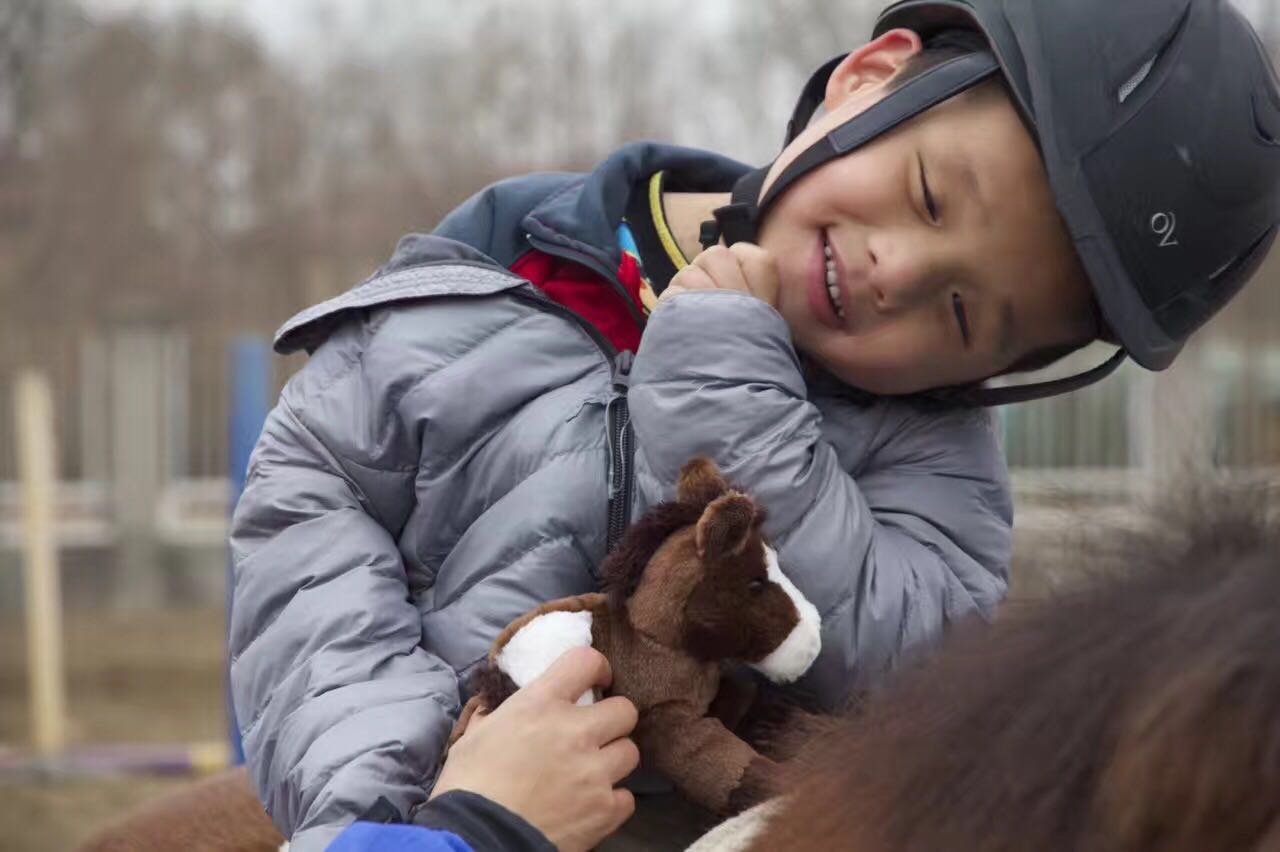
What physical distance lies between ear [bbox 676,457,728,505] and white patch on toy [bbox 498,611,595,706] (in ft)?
0.46

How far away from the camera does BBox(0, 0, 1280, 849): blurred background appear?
708 centimetres

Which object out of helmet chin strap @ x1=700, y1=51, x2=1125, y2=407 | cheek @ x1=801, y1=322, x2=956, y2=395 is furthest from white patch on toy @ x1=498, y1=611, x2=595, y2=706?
helmet chin strap @ x1=700, y1=51, x2=1125, y2=407

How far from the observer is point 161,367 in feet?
29.1

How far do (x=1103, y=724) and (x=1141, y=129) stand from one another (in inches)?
30.3

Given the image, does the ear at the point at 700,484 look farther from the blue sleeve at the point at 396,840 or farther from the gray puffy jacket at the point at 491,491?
the blue sleeve at the point at 396,840

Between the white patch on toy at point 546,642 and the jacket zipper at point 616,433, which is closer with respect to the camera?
the white patch on toy at point 546,642

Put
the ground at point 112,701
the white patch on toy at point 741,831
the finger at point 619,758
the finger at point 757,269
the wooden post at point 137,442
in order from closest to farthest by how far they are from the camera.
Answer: the white patch on toy at point 741,831 → the finger at point 619,758 → the finger at point 757,269 → the ground at point 112,701 → the wooden post at point 137,442

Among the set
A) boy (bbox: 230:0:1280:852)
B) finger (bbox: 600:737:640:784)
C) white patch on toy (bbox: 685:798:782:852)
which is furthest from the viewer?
boy (bbox: 230:0:1280:852)

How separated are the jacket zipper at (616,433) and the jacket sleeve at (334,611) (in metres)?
0.17

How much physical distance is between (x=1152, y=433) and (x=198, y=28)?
317 inches

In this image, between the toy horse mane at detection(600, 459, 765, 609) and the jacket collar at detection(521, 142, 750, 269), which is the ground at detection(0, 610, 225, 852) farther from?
the toy horse mane at detection(600, 459, 765, 609)

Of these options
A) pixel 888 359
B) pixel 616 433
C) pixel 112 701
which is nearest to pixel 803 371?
pixel 888 359

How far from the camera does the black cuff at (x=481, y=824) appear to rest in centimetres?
110

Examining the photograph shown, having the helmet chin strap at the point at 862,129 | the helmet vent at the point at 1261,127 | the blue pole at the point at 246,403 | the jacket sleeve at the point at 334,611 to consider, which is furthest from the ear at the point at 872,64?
the blue pole at the point at 246,403
